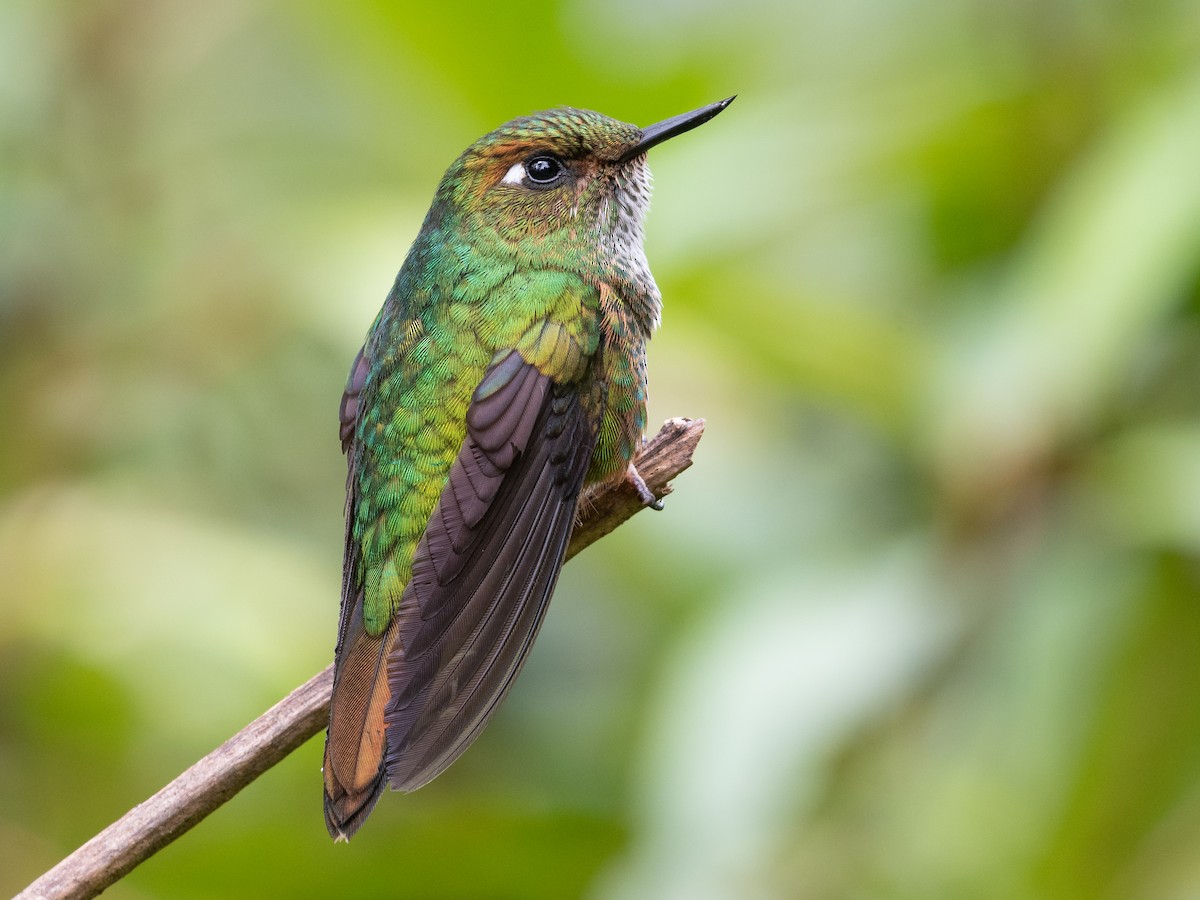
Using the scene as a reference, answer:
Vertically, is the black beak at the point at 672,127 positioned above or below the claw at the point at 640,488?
above

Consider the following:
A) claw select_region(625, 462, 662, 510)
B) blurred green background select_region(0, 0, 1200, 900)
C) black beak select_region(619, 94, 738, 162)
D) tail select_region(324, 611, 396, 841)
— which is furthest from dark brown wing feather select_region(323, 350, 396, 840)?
black beak select_region(619, 94, 738, 162)

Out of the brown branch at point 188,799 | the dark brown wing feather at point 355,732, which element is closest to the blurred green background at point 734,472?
the dark brown wing feather at point 355,732

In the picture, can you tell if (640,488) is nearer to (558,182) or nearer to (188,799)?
(558,182)

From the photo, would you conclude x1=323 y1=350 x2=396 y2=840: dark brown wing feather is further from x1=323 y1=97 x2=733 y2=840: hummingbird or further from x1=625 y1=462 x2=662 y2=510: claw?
x1=625 y1=462 x2=662 y2=510: claw

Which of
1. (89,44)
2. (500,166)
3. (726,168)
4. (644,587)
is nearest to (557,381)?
(500,166)

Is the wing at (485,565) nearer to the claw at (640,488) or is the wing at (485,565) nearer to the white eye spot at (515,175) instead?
the claw at (640,488)

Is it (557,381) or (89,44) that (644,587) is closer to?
(557,381)
